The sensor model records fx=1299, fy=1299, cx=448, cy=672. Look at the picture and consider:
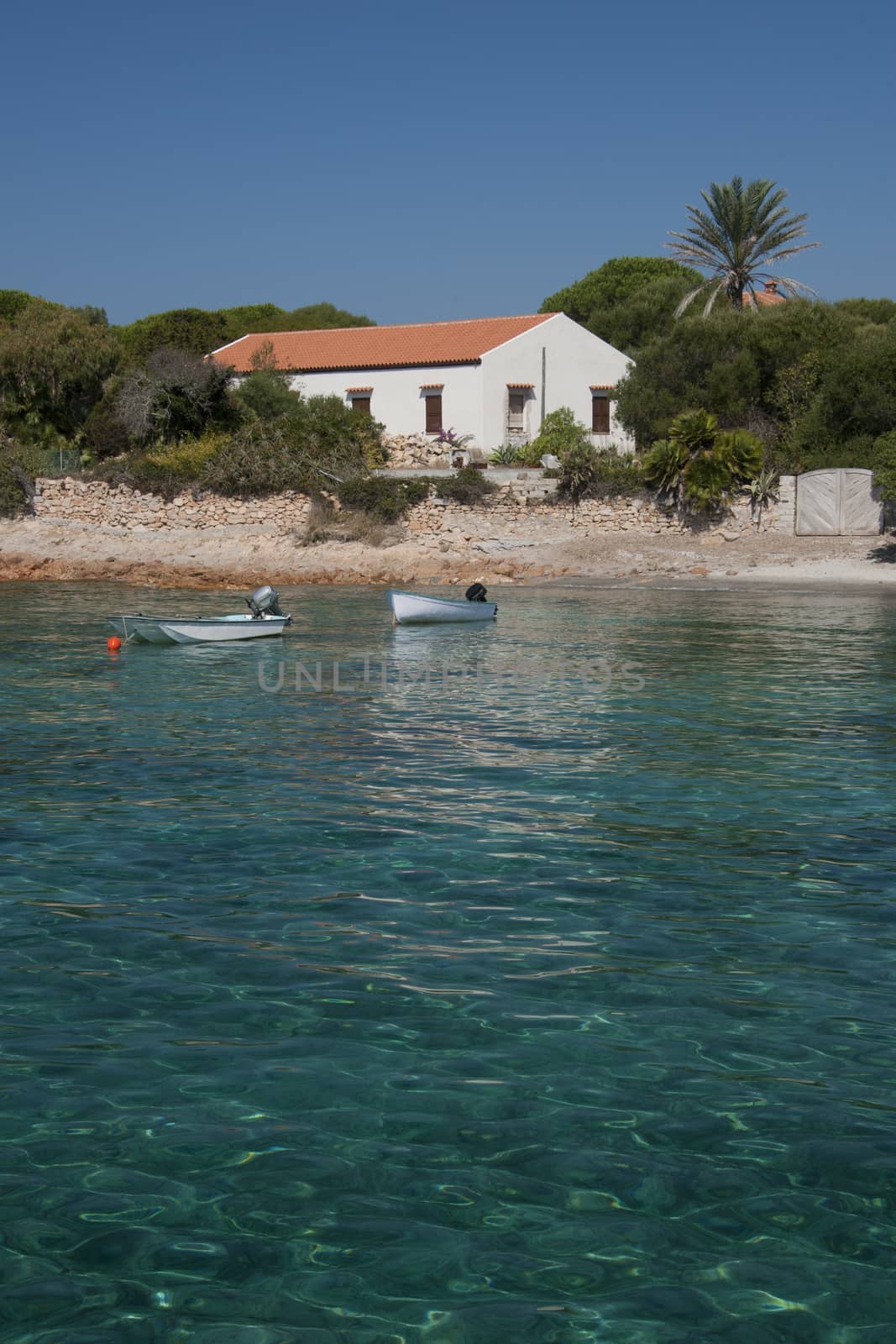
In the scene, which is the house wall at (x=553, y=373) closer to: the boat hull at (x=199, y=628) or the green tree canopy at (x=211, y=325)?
the green tree canopy at (x=211, y=325)

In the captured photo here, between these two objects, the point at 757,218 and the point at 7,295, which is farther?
the point at 7,295

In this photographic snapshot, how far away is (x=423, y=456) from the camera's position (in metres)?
54.1

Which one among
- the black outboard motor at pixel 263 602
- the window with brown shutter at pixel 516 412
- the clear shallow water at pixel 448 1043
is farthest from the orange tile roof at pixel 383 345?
the clear shallow water at pixel 448 1043

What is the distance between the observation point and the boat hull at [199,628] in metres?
24.9

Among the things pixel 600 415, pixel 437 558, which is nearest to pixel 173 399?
pixel 437 558

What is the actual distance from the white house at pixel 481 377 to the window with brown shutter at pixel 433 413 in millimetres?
37

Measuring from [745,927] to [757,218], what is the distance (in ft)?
167

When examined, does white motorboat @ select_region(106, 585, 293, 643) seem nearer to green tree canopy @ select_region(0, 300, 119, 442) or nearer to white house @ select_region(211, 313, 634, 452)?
white house @ select_region(211, 313, 634, 452)

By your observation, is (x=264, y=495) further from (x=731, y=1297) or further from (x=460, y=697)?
(x=731, y=1297)

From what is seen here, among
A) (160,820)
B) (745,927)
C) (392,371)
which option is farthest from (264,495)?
(745,927)

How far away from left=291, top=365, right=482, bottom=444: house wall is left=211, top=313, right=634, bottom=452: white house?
37 millimetres

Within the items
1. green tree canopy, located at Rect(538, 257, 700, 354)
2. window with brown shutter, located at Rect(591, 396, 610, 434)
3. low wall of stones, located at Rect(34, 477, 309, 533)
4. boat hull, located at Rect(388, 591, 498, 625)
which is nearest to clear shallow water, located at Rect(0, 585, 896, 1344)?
boat hull, located at Rect(388, 591, 498, 625)

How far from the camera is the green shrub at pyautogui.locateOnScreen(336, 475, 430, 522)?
4844cm

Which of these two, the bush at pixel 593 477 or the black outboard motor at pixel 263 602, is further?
the bush at pixel 593 477
